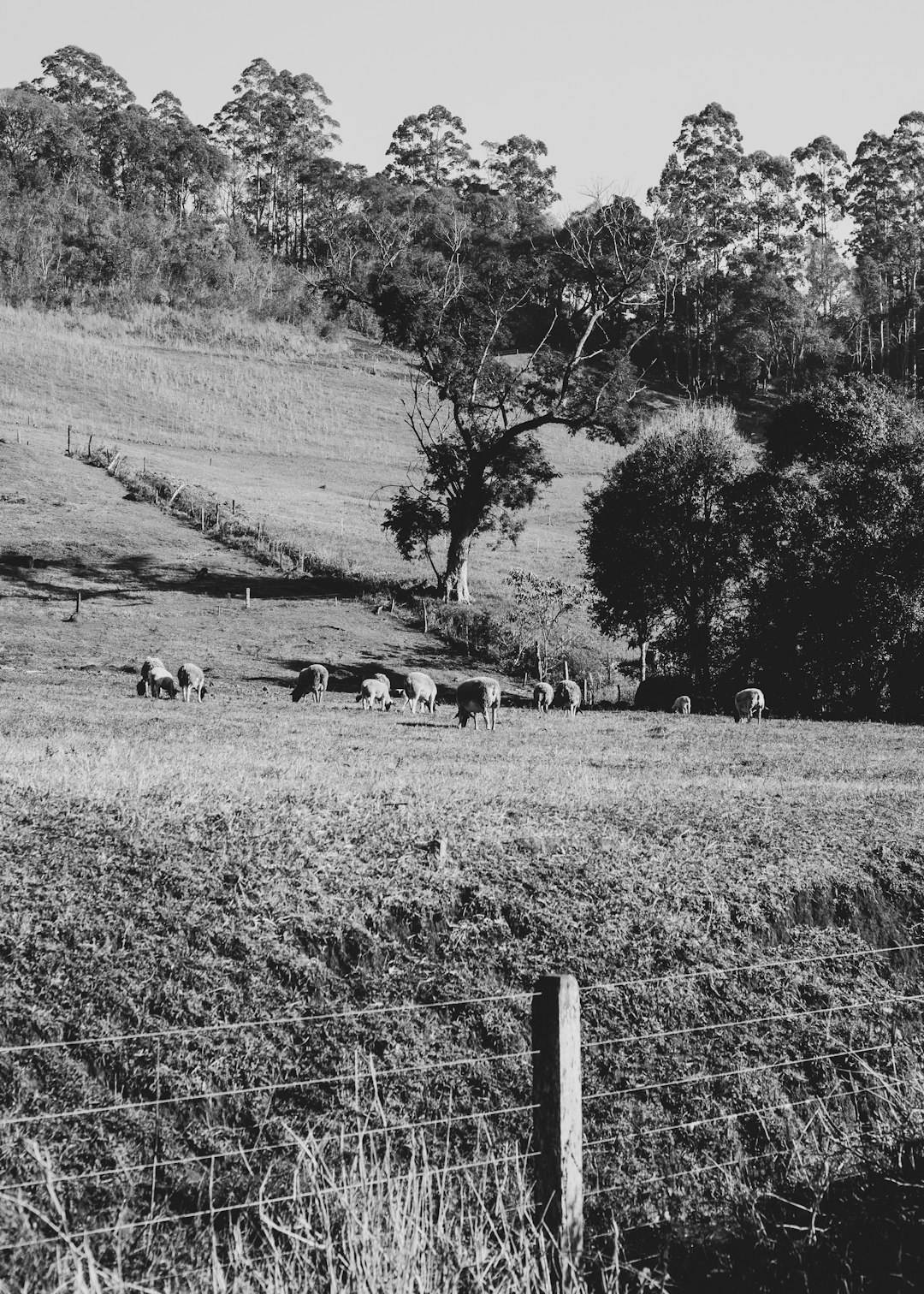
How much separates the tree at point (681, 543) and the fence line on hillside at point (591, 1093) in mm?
33279

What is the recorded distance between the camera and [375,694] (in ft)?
101

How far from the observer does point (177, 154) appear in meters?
128

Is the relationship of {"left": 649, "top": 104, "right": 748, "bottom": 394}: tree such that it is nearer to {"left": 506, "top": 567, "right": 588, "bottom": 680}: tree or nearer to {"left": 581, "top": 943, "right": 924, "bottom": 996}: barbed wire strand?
{"left": 506, "top": 567, "right": 588, "bottom": 680}: tree

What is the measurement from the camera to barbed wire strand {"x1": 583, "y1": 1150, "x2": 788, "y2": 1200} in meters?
6.92

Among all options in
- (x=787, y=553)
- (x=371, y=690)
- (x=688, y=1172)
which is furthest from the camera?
(x=787, y=553)

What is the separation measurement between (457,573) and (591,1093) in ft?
138

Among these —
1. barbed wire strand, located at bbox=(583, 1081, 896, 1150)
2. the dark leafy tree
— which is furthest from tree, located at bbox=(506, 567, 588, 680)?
barbed wire strand, located at bbox=(583, 1081, 896, 1150)

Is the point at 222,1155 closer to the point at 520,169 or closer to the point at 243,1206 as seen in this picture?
the point at 243,1206

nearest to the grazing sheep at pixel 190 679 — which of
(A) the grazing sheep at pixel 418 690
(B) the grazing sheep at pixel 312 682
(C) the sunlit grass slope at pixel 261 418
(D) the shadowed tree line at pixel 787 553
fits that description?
(B) the grazing sheep at pixel 312 682

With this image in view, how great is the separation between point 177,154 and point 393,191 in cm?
2554

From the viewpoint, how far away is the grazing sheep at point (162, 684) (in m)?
30.3

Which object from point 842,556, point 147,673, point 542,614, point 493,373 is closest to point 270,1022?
point 147,673

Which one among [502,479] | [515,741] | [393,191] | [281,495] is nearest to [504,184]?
[393,191]

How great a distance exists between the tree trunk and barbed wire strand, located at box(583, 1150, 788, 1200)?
41.9 metres
